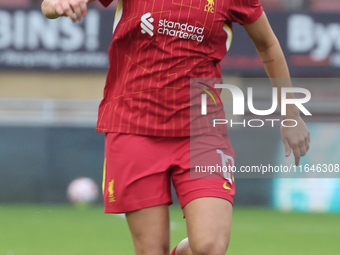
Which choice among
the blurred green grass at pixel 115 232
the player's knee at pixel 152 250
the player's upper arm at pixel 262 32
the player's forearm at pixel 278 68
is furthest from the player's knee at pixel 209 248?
the blurred green grass at pixel 115 232

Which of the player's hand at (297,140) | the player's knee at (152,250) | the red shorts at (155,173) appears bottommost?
the player's knee at (152,250)

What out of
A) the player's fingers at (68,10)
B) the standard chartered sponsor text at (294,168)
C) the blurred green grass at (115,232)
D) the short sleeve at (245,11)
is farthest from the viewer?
the standard chartered sponsor text at (294,168)

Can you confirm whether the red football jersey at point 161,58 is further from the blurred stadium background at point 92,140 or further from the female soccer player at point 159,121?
the blurred stadium background at point 92,140

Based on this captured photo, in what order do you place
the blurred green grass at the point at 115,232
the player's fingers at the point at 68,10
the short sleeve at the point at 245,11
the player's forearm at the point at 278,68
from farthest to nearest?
the blurred green grass at the point at 115,232, the player's forearm at the point at 278,68, the short sleeve at the point at 245,11, the player's fingers at the point at 68,10

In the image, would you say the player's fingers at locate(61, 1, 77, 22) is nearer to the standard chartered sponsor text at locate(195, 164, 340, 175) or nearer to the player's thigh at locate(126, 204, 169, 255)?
the player's thigh at locate(126, 204, 169, 255)

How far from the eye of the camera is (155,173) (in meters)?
2.30

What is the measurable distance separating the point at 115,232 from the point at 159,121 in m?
3.59

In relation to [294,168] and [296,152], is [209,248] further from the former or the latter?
[294,168]

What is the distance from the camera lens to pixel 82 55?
30.6ft

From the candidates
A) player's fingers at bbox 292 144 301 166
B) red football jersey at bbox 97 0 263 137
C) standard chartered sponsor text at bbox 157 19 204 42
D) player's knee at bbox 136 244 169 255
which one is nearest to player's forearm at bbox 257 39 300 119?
player's fingers at bbox 292 144 301 166

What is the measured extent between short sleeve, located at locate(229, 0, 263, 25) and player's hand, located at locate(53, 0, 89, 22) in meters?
0.75

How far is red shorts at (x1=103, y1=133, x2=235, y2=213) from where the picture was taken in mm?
2291

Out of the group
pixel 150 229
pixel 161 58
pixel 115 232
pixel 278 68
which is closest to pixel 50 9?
pixel 161 58

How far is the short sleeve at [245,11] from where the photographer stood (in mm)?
2436
